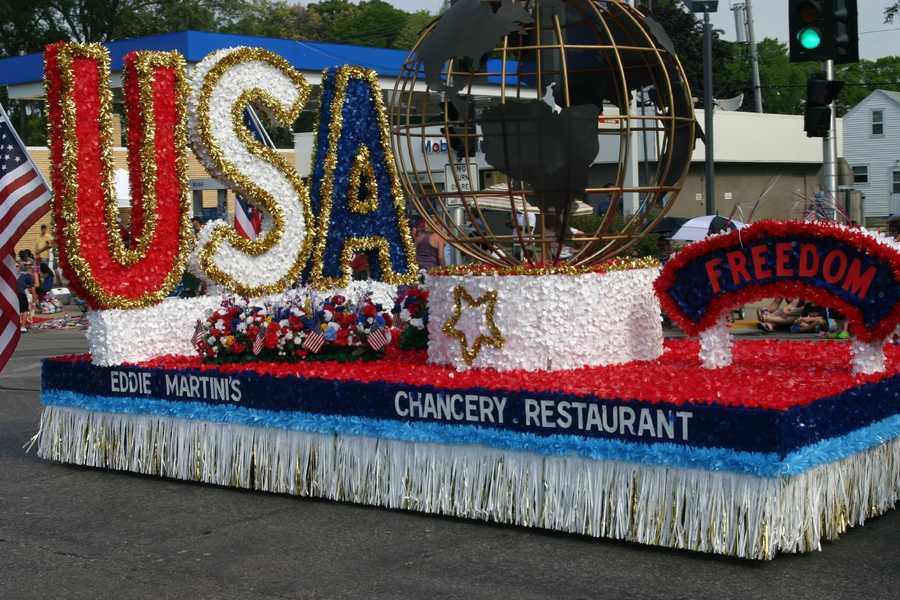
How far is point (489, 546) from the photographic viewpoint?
6.72 metres

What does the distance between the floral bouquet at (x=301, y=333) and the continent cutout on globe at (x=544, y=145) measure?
1.74 meters

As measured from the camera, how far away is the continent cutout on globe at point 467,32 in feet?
24.9

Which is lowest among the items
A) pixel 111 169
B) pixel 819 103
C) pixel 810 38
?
pixel 111 169

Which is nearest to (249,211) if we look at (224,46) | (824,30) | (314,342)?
(314,342)

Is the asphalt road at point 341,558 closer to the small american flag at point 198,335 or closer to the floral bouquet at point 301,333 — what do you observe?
the floral bouquet at point 301,333

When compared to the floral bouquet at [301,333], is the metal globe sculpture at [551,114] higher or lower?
higher

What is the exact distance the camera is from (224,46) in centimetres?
2806

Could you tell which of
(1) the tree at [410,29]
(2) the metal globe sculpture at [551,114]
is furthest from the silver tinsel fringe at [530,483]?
(1) the tree at [410,29]

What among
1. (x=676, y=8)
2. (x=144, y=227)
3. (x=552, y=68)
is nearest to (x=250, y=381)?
(x=144, y=227)

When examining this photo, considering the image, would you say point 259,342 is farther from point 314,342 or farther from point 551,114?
point 551,114

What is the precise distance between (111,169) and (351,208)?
6.79ft

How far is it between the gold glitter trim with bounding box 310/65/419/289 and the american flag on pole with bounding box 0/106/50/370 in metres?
2.16

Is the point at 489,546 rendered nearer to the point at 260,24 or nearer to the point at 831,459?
the point at 831,459

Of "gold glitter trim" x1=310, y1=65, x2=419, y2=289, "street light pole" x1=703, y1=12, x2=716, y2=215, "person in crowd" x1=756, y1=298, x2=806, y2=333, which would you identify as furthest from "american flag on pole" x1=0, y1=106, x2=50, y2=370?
"street light pole" x1=703, y1=12, x2=716, y2=215
